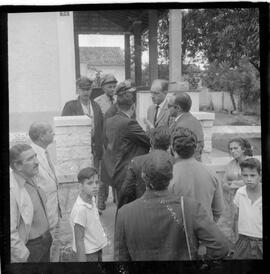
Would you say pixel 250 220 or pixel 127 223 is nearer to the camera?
pixel 127 223

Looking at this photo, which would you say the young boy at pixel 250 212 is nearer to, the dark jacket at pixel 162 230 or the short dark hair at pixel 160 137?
the dark jacket at pixel 162 230

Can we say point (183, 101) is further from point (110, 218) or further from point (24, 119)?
point (24, 119)

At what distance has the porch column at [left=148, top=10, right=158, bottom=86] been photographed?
2912mm

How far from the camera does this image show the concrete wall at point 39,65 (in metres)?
2.89

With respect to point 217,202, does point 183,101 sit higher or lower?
higher

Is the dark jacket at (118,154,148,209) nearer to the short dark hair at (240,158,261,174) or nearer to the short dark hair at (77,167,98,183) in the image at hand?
the short dark hair at (77,167,98,183)

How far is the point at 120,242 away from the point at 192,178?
0.67m

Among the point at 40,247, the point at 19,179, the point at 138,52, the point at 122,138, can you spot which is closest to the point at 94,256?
the point at 40,247

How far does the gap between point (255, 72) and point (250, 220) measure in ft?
3.60

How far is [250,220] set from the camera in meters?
2.93

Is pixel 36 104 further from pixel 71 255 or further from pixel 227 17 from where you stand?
pixel 227 17

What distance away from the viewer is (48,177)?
296 cm

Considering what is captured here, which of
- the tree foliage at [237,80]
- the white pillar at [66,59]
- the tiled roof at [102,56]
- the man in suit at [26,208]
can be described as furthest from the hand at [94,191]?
the tree foliage at [237,80]

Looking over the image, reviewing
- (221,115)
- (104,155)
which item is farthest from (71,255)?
(221,115)
